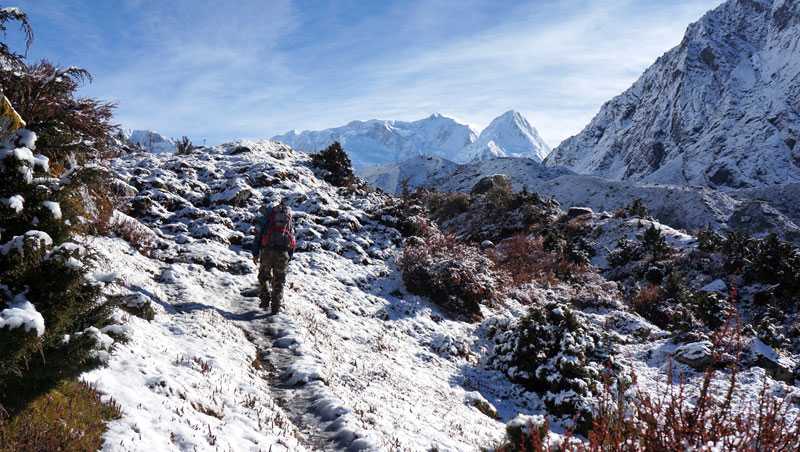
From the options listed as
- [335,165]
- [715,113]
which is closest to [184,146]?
[335,165]

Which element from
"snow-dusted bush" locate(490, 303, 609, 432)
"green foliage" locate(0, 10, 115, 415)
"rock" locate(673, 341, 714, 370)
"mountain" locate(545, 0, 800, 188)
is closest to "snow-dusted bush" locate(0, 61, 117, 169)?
"green foliage" locate(0, 10, 115, 415)

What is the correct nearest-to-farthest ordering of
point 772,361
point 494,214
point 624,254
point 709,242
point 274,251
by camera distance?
point 274,251 < point 772,361 < point 709,242 < point 624,254 < point 494,214

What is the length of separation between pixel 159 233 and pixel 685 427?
50.0 feet

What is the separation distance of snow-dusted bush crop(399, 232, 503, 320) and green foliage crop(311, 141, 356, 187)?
1007 centimetres

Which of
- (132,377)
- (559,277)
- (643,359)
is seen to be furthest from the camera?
(559,277)

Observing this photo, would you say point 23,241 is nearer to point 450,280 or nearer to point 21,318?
point 21,318

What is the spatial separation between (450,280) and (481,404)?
20.7 feet

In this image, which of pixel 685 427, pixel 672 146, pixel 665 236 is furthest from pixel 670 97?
pixel 685 427

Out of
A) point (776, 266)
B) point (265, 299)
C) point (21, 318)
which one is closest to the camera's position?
point (21, 318)

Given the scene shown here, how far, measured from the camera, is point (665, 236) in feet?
89.9

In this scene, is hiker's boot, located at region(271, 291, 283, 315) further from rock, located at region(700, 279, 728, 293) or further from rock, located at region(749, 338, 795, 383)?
rock, located at region(700, 279, 728, 293)

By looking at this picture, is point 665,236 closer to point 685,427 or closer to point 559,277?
point 559,277

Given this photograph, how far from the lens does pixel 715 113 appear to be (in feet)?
458

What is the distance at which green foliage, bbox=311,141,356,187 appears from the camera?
1088 inches
